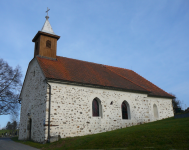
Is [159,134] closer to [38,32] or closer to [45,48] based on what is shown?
[45,48]

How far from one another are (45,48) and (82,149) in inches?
480

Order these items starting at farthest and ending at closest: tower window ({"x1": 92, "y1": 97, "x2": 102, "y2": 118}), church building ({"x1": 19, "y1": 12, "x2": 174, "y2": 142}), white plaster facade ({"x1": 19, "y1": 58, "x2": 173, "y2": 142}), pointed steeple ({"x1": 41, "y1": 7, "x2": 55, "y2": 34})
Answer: pointed steeple ({"x1": 41, "y1": 7, "x2": 55, "y2": 34})
tower window ({"x1": 92, "y1": 97, "x2": 102, "y2": 118})
church building ({"x1": 19, "y1": 12, "x2": 174, "y2": 142})
white plaster facade ({"x1": 19, "y1": 58, "x2": 173, "y2": 142})

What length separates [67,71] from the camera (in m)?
16.8

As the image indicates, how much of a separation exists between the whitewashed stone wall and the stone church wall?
1.11 meters

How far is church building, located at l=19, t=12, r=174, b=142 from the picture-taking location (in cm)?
1412

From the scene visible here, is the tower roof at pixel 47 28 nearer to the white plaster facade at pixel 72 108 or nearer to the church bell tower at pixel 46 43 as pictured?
the church bell tower at pixel 46 43

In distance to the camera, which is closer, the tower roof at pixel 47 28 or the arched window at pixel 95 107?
the arched window at pixel 95 107

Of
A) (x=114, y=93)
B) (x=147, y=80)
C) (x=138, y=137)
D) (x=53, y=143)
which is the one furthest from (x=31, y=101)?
(x=147, y=80)

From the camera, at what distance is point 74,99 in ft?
49.8

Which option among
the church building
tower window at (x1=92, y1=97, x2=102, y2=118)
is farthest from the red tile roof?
tower window at (x1=92, y1=97, x2=102, y2=118)

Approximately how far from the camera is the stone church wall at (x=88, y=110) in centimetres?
1404

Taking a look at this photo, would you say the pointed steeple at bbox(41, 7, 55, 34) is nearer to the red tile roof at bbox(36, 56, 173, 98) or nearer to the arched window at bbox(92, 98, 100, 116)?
the red tile roof at bbox(36, 56, 173, 98)

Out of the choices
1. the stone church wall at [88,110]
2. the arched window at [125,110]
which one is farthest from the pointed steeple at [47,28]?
the arched window at [125,110]

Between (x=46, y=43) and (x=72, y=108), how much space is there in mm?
7949
